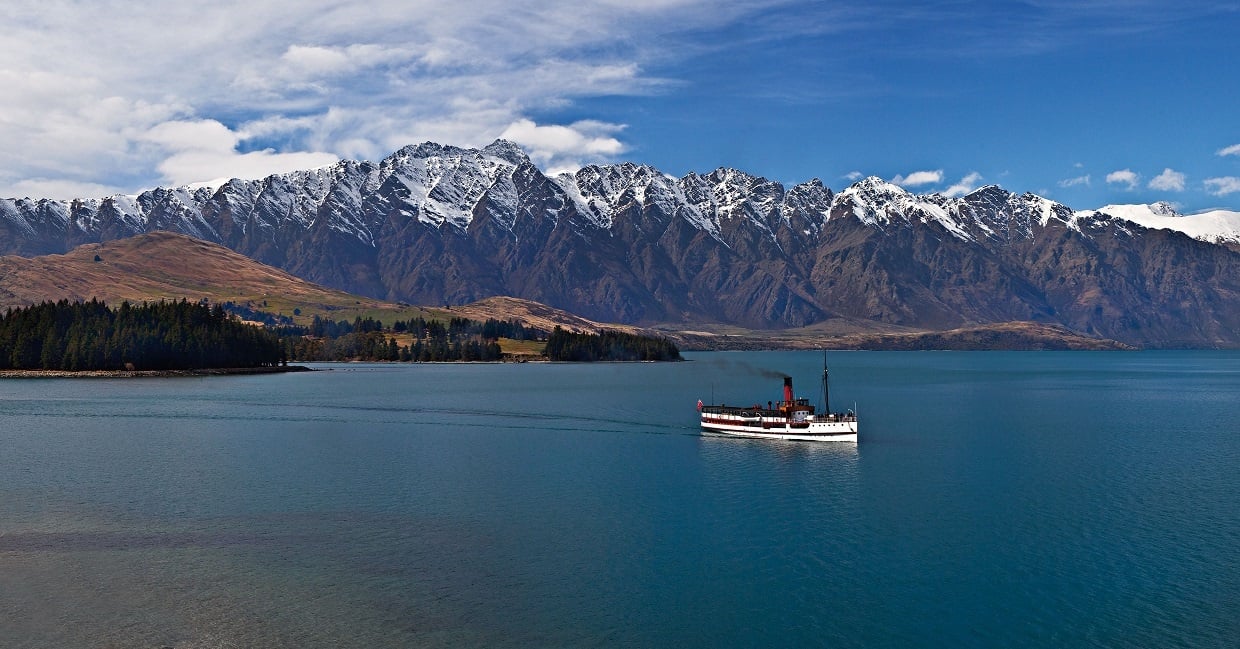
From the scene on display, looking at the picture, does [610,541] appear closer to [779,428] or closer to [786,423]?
[786,423]

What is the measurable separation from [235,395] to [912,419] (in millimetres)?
134908

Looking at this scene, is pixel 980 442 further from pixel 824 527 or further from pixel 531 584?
pixel 531 584

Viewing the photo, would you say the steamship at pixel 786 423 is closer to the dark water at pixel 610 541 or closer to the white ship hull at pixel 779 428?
the white ship hull at pixel 779 428

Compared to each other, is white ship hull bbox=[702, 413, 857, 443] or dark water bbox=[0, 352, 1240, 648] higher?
white ship hull bbox=[702, 413, 857, 443]

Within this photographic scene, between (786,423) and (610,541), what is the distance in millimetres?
63627

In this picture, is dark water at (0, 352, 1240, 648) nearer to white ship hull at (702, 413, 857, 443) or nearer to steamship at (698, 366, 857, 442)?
white ship hull at (702, 413, 857, 443)

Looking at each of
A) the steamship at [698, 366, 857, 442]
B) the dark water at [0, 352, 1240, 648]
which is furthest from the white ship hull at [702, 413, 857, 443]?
the dark water at [0, 352, 1240, 648]

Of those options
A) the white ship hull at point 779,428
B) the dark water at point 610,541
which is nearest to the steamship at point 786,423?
the white ship hull at point 779,428

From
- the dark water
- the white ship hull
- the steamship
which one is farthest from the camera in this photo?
the steamship

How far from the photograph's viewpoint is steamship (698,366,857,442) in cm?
12181

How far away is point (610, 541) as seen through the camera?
6681cm

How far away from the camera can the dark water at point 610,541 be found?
48.4 metres

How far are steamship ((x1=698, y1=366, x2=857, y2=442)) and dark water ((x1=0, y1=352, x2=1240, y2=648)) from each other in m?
3.77

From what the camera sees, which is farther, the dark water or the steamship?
the steamship
